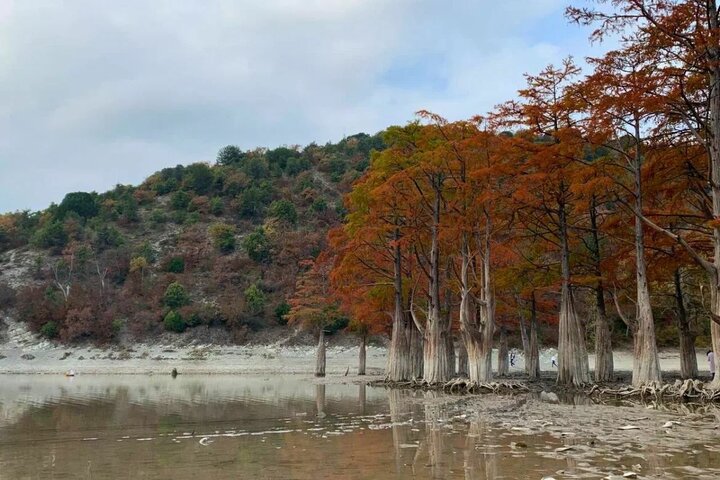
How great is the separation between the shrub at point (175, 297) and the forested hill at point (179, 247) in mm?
144

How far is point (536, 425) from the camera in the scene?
40.2ft

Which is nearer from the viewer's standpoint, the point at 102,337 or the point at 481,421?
the point at 481,421

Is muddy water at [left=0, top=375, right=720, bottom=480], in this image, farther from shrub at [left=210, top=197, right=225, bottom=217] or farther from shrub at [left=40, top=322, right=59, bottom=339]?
shrub at [left=210, top=197, right=225, bottom=217]

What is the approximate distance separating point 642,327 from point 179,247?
6492cm

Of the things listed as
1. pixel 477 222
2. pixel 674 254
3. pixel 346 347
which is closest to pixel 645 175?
pixel 674 254

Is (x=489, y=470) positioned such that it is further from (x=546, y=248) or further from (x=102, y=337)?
(x=102, y=337)

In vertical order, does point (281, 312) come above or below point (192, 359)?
above

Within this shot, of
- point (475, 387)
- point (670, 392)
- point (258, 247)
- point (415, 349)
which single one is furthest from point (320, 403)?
point (258, 247)

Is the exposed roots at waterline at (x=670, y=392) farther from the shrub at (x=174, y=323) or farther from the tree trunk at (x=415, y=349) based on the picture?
the shrub at (x=174, y=323)

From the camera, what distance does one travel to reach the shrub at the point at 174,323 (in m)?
56.1

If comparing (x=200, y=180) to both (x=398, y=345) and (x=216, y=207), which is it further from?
(x=398, y=345)

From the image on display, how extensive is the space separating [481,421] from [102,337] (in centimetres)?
4869

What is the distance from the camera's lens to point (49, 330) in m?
55.7

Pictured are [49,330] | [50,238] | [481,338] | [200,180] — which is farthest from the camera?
[200,180]
